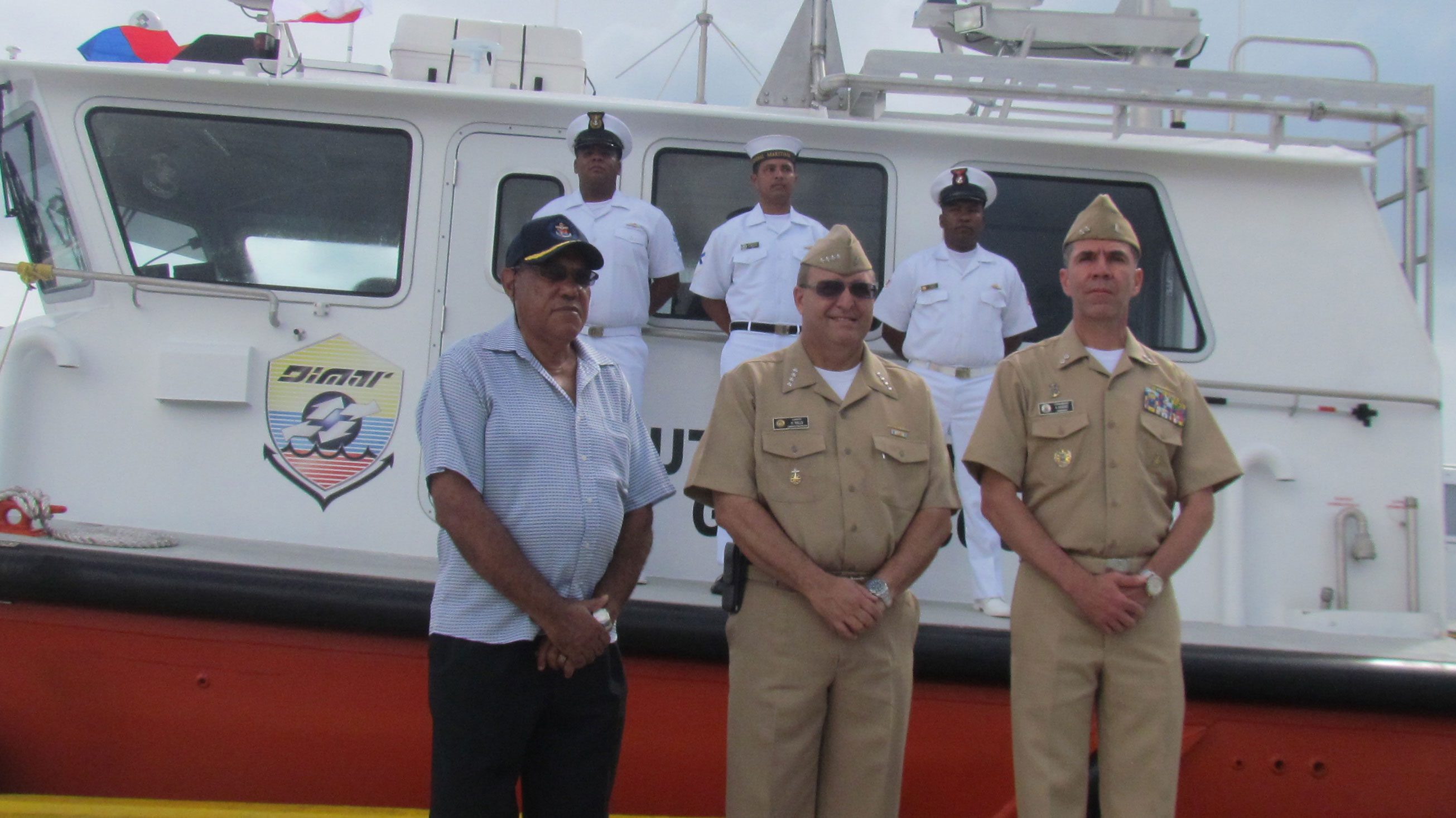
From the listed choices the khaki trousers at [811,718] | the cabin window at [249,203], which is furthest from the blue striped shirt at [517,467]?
the cabin window at [249,203]

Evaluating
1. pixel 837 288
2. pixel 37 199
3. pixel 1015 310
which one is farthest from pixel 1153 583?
pixel 37 199

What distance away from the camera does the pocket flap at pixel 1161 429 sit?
209 centimetres

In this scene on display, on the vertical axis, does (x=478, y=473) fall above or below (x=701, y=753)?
above

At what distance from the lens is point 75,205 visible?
11.2 feet

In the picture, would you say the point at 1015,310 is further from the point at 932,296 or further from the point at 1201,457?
the point at 1201,457

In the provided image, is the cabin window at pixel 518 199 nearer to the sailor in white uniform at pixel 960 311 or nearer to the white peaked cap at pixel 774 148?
the white peaked cap at pixel 774 148

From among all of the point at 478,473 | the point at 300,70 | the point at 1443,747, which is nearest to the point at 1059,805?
the point at 478,473

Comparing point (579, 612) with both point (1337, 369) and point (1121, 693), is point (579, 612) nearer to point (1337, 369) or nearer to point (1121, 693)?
point (1121, 693)

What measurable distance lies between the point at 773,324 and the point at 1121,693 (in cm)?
170

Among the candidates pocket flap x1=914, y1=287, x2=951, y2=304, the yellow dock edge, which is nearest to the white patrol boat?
pocket flap x1=914, y1=287, x2=951, y2=304

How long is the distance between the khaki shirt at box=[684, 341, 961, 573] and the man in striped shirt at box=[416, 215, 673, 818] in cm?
25

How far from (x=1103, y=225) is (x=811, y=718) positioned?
4.02 feet

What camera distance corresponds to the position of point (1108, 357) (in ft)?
7.13

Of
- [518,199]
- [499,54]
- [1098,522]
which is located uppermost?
[499,54]
